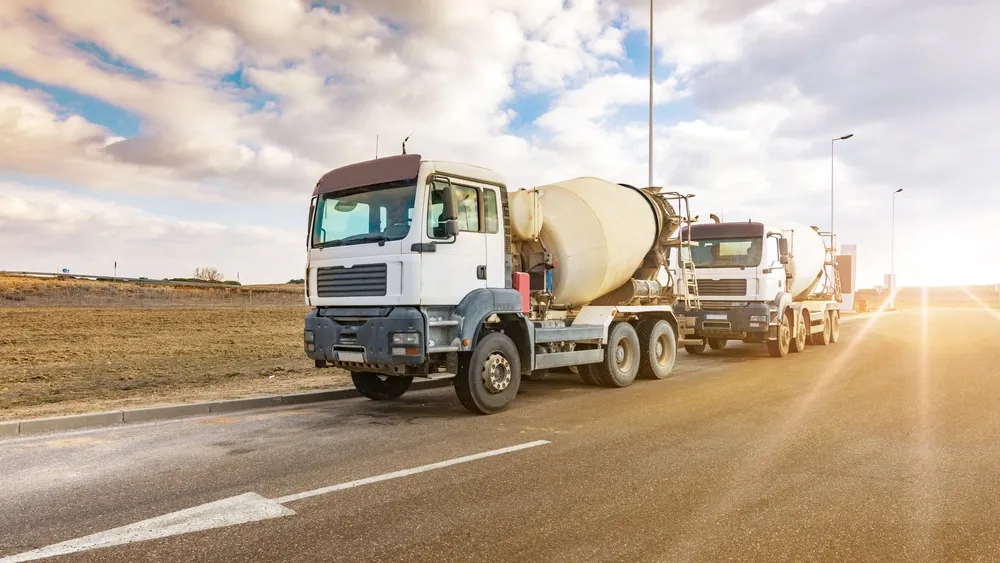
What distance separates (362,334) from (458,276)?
4.36 ft

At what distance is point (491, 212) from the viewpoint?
27.5ft

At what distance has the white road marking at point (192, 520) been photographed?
12.5 feet

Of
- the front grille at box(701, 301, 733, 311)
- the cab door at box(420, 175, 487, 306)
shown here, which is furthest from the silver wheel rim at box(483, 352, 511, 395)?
the front grille at box(701, 301, 733, 311)

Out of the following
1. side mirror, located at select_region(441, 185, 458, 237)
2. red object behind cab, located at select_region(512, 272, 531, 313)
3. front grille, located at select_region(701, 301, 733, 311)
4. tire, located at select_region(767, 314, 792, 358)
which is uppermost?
side mirror, located at select_region(441, 185, 458, 237)

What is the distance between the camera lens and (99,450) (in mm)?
6355

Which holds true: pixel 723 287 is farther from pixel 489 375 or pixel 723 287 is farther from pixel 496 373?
pixel 489 375

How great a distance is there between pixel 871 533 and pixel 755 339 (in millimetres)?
12097

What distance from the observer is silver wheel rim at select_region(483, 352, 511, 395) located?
8.14 meters

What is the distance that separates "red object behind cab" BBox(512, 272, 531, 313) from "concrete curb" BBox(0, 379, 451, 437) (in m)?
3.08

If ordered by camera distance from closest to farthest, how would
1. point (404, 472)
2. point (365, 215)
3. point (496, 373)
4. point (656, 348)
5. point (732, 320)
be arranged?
1. point (404, 472)
2. point (365, 215)
3. point (496, 373)
4. point (656, 348)
5. point (732, 320)

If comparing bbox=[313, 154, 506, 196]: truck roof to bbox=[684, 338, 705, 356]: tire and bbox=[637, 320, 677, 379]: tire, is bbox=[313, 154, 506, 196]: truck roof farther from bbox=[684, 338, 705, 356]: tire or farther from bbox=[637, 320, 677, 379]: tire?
bbox=[684, 338, 705, 356]: tire

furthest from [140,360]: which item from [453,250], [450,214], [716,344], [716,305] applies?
[716,344]

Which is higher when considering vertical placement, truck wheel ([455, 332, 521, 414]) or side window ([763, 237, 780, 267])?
side window ([763, 237, 780, 267])

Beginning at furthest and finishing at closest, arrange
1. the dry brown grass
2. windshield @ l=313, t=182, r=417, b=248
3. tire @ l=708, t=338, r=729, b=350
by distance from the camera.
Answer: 1. the dry brown grass
2. tire @ l=708, t=338, r=729, b=350
3. windshield @ l=313, t=182, r=417, b=248
